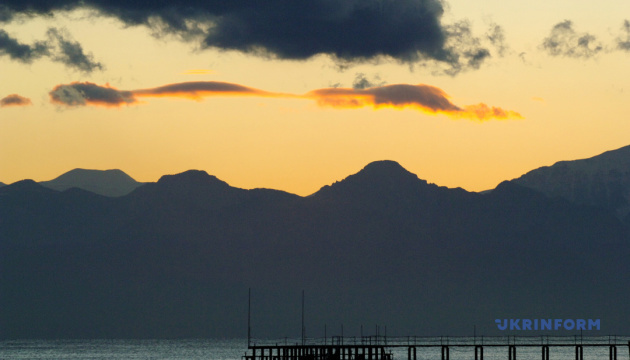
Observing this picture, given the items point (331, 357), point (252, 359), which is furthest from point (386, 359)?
point (252, 359)

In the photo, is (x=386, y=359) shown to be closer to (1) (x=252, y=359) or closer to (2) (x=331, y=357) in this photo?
(2) (x=331, y=357)

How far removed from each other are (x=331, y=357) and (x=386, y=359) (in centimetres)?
686

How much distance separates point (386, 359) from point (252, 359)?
1728cm

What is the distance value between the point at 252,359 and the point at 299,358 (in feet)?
22.7

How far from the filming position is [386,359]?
141375mm

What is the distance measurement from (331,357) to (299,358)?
17.0ft

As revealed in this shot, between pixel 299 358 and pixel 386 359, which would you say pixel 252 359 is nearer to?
pixel 299 358

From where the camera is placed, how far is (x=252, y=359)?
135125mm

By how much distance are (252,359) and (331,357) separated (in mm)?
12112

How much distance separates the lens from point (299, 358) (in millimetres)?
139375

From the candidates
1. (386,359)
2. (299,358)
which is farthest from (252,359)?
(386,359)
